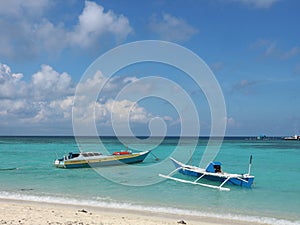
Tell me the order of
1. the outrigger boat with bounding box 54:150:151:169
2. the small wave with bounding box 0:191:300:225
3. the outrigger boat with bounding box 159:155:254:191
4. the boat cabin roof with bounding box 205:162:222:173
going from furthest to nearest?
the outrigger boat with bounding box 54:150:151:169
the boat cabin roof with bounding box 205:162:222:173
the outrigger boat with bounding box 159:155:254:191
the small wave with bounding box 0:191:300:225

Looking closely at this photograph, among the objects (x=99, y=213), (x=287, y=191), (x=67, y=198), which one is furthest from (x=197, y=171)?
(x=99, y=213)

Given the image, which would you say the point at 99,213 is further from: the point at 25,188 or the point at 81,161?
the point at 81,161

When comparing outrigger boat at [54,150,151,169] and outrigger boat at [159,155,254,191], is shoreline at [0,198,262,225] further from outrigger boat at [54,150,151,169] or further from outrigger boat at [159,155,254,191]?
outrigger boat at [54,150,151,169]

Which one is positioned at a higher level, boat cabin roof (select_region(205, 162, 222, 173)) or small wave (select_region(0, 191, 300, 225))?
boat cabin roof (select_region(205, 162, 222, 173))

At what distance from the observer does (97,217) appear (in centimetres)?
1247

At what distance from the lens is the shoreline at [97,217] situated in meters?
11.5

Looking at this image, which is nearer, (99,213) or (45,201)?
(99,213)

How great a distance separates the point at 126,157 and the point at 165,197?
60.8 feet

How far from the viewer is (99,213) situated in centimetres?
1368

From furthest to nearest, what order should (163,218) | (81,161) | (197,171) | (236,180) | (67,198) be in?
(81,161) → (197,171) → (236,180) → (67,198) → (163,218)

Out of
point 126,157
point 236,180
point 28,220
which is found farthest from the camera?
point 126,157

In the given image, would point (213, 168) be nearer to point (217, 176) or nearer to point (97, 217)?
point (217, 176)

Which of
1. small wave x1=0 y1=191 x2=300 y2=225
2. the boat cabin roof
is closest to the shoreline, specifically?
small wave x1=0 y1=191 x2=300 y2=225

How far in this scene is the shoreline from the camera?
11508 millimetres
